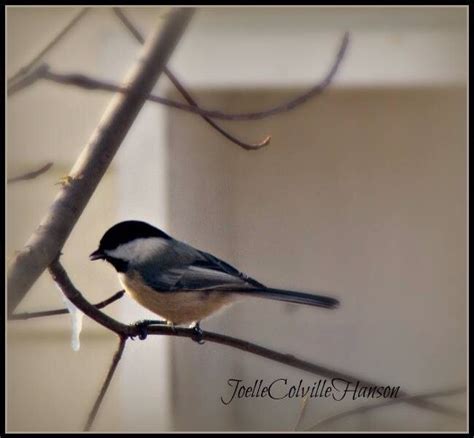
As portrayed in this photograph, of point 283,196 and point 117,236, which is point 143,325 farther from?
point 283,196

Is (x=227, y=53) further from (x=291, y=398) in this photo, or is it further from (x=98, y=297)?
(x=291, y=398)

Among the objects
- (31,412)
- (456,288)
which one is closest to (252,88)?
(456,288)

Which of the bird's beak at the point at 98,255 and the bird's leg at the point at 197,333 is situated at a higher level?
the bird's beak at the point at 98,255

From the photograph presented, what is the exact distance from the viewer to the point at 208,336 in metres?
0.88

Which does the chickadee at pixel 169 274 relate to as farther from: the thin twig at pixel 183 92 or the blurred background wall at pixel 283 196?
the thin twig at pixel 183 92

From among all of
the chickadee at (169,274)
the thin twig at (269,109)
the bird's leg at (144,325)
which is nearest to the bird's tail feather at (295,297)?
the chickadee at (169,274)

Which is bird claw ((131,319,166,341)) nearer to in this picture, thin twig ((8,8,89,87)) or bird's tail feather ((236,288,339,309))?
bird's tail feather ((236,288,339,309))

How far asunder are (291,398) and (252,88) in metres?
0.44

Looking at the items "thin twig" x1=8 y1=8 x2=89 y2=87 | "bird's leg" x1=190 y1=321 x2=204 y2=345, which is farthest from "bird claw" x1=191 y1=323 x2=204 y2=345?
"thin twig" x1=8 y1=8 x2=89 y2=87

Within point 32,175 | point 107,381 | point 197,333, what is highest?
point 32,175

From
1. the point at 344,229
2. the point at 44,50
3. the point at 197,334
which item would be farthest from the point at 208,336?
the point at 44,50

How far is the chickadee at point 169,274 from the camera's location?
854mm

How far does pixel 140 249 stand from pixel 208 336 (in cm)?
15

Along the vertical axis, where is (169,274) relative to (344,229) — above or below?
below
